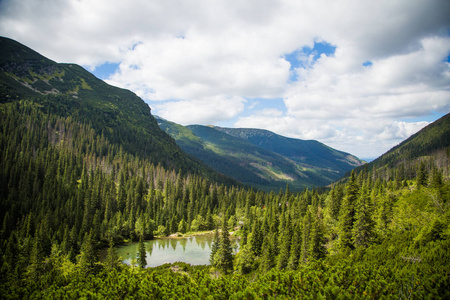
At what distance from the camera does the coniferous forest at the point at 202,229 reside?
23156mm

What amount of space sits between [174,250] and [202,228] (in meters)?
36.5

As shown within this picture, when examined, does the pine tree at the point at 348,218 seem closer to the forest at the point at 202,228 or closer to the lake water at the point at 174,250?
the forest at the point at 202,228

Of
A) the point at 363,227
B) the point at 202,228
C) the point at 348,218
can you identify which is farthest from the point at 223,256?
the point at 202,228

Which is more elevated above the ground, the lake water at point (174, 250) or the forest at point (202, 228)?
the forest at point (202, 228)

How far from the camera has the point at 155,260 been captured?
3265 inches

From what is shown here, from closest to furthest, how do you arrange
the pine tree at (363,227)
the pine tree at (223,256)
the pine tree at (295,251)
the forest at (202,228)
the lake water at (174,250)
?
1. the forest at (202,228)
2. the pine tree at (363,227)
3. the pine tree at (295,251)
4. the pine tree at (223,256)
5. the lake water at (174,250)

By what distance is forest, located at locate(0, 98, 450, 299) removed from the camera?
2314cm

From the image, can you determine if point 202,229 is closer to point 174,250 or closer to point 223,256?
point 174,250

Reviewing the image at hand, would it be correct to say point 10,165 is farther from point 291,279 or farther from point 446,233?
point 446,233

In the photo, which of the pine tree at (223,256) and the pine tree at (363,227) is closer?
the pine tree at (363,227)

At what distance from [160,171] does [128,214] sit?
7133 centimetres

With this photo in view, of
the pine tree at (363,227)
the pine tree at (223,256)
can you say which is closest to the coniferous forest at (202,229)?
the pine tree at (363,227)

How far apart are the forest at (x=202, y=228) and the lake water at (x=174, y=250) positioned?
24.6 feet

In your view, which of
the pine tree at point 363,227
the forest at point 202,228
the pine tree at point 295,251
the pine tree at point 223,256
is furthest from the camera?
the pine tree at point 223,256
